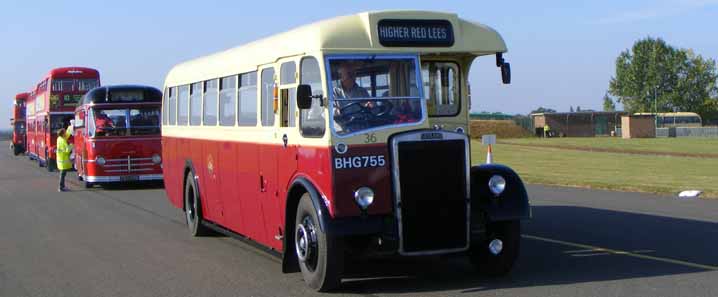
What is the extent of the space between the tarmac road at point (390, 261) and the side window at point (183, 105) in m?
1.75

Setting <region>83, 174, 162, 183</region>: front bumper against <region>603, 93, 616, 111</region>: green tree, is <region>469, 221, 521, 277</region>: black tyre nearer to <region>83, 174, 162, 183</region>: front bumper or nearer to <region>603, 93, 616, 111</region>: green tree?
<region>83, 174, 162, 183</region>: front bumper

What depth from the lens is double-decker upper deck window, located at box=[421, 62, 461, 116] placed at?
373 inches

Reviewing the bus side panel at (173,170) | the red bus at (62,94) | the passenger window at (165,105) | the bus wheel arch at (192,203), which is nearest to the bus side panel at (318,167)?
the bus wheel arch at (192,203)

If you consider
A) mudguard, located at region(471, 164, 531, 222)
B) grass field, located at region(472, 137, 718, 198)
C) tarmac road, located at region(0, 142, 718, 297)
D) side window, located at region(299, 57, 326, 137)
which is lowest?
tarmac road, located at region(0, 142, 718, 297)

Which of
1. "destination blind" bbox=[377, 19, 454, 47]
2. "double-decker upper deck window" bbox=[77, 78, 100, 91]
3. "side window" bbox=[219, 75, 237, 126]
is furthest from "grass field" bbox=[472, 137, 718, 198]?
"double-decker upper deck window" bbox=[77, 78, 100, 91]

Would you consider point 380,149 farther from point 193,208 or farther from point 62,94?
point 62,94

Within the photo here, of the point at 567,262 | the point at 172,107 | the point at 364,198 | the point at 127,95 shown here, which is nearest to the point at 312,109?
the point at 364,198

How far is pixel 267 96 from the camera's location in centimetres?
985

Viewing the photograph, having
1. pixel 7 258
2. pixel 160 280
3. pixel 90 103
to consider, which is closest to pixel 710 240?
pixel 160 280

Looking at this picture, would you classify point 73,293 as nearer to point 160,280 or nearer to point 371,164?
point 160,280

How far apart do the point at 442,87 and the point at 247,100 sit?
2456 millimetres

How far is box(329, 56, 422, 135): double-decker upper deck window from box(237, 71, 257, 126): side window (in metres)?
2.02

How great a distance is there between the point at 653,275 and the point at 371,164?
123 inches

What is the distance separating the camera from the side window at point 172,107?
15000mm
